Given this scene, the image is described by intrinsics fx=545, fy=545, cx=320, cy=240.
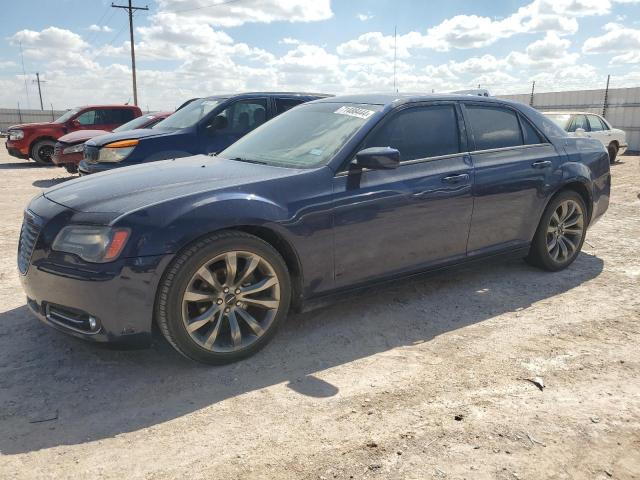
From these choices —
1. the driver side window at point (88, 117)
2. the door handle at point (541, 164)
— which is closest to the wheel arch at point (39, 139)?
the driver side window at point (88, 117)

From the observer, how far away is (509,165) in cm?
443

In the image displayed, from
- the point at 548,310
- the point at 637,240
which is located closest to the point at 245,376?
the point at 548,310

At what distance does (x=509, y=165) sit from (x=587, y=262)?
1637 millimetres

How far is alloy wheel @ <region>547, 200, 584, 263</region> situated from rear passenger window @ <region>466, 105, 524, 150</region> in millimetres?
795

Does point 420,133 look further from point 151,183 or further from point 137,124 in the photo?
point 137,124

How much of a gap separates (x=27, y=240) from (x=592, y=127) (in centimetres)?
1409

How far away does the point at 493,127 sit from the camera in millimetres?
4520

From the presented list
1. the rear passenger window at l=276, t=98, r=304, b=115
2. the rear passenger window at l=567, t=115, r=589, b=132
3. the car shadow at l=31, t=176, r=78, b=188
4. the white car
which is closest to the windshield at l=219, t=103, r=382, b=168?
the rear passenger window at l=276, t=98, r=304, b=115

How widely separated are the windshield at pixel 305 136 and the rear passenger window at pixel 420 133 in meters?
0.17

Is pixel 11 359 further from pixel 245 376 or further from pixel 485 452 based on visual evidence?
pixel 485 452

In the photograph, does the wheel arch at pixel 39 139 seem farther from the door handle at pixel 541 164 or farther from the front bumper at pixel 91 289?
the door handle at pixel 541 164

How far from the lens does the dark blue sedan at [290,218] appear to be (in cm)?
294

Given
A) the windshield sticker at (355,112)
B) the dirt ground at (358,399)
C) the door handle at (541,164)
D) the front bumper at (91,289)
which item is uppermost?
the windshield sticker at (355,112)

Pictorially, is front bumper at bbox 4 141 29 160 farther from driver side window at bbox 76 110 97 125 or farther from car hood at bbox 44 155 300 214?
car hood at bbox 44 155 300 214
